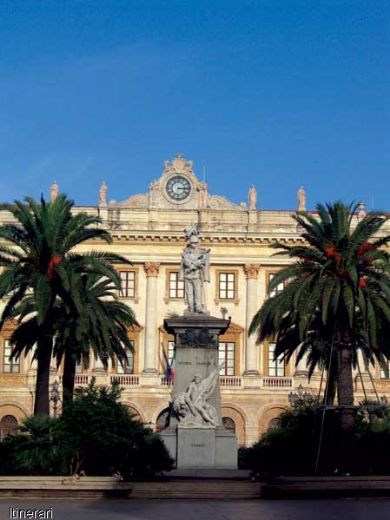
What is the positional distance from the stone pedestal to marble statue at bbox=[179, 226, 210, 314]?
2.48 feet

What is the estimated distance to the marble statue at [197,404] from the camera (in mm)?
29938

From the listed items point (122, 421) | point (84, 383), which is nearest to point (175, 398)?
point (122, 421)

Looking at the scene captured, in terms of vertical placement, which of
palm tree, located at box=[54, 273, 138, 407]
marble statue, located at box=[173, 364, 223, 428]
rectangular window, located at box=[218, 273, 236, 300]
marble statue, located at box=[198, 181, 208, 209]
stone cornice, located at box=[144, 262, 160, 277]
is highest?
marble statue, located at box=[198, 181, 208, 209]

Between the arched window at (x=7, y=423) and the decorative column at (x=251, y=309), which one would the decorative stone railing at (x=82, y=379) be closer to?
the arched window at (x=7, y=423)

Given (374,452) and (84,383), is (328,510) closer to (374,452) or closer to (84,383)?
(374,452)

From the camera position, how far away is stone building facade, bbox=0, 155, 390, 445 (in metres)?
67.0

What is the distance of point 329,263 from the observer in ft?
122

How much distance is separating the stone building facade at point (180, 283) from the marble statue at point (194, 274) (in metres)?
36.1

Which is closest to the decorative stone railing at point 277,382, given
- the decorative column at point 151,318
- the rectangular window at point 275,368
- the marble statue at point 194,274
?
the rectangular window at point 275,368

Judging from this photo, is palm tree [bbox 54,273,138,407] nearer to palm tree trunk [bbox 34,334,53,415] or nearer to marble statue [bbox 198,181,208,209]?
palm tree trunk [bbox 34,334,53,415]

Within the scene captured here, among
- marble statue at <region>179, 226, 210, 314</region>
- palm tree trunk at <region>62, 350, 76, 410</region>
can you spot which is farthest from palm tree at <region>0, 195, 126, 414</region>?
marble statue at <region>179, 226, 210, 314</region>

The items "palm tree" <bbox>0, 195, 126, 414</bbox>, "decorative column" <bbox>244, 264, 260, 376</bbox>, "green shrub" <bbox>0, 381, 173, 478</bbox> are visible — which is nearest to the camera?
"green shrub" <bbox>0, 381, 173, 478</bbox>

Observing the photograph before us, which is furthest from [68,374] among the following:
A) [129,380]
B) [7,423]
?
[7,423]

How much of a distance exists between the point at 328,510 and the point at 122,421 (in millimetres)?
9947
